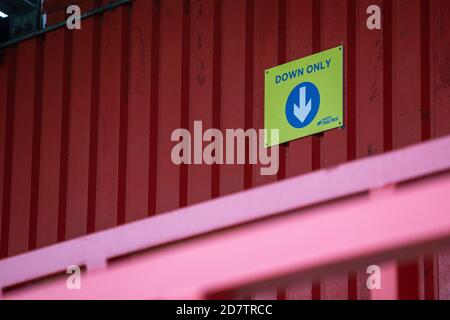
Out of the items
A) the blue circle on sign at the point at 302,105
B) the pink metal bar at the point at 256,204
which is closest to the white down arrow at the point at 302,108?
the blue circle on sign at the point at 302,105

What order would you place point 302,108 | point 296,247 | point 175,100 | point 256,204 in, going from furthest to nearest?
point 175,100, point 302,108, point 256,204, point 296,247

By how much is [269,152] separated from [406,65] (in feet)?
2.88

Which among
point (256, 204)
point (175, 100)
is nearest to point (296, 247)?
point (256, 204)

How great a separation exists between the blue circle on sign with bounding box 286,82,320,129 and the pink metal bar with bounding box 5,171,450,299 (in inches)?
123

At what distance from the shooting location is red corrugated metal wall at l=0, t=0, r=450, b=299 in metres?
4.61

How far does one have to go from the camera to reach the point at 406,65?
4.61 metres

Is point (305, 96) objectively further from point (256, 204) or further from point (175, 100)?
point (256, 204)

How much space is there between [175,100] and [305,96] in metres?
0.87

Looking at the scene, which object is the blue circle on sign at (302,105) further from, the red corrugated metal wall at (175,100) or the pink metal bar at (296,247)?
the pink metal bar at (296,247)

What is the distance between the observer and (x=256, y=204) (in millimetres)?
1823

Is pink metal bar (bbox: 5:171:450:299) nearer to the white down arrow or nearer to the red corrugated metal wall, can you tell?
the red corrugated metal wall

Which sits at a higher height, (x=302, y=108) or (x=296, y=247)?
(x=302, y=108)
